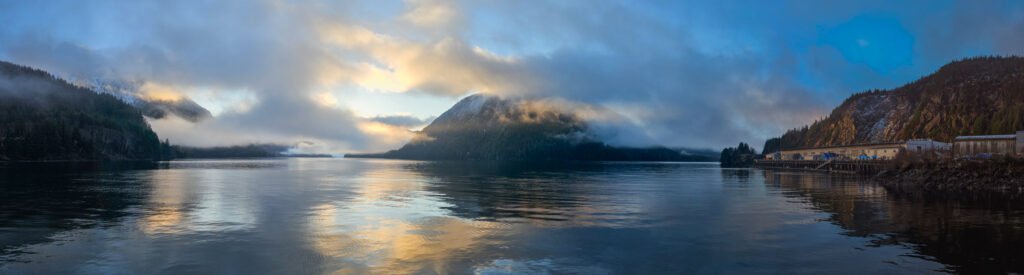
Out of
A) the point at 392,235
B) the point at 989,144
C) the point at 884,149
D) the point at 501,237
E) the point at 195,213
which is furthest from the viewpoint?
the point at 884,149

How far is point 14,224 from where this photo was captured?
3528cm

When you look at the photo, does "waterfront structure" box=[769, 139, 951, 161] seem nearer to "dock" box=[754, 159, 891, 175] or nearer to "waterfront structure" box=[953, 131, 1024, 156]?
"waterfront structure" box=[953, 131, 1024, 156]

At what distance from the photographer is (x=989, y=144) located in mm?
105438

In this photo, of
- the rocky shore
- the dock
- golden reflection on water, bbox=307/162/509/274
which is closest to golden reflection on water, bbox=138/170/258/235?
golden reflection on water, bbox=307/162/509/274

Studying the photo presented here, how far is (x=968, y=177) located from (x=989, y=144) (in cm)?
4581

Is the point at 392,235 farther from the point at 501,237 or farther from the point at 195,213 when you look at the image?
the point at 195,213

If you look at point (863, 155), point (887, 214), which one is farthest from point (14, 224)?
point (863, 155)

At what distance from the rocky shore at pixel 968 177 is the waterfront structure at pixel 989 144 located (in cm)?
2830

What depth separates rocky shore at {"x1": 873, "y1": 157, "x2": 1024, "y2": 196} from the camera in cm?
6781

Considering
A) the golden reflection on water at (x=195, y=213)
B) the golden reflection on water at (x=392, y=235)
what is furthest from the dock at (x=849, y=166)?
the golden reflection on water at (x=195, y=213)

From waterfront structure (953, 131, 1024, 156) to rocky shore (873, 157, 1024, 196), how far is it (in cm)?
2830

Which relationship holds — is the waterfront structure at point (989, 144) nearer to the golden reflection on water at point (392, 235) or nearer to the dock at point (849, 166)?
the dock at point (849, 166)

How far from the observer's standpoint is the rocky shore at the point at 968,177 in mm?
67812

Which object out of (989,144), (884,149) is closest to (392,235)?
(989,144)
